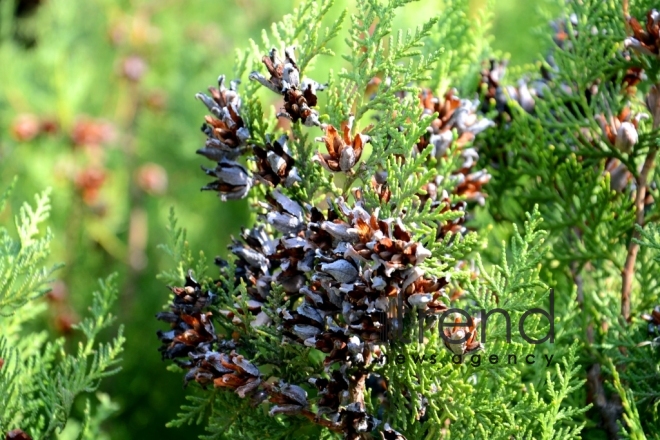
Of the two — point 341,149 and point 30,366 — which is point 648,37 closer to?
point 341,149

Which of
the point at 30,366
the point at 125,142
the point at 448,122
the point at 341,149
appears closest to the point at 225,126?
the point at 341,149

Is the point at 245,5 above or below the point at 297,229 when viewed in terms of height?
above

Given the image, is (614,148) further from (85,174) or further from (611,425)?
(85,174)

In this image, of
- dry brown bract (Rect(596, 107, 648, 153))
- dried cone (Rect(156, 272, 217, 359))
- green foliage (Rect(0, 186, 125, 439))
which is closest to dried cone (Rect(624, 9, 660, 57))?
dry brown bract (Rect(596, 107, 648, 153))

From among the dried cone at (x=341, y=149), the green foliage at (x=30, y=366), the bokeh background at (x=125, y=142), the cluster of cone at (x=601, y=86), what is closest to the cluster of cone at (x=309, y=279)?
the dried cone at (x=341, y=149)

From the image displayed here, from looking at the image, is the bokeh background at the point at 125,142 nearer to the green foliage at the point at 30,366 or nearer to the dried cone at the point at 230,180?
the green foliage at the point at 30,366

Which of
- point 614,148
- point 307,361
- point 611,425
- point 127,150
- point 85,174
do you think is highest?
point 127,150

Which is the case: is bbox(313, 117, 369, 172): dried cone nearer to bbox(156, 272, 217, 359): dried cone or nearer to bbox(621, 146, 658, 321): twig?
bbox(156, 272, 217, 359): dried cone

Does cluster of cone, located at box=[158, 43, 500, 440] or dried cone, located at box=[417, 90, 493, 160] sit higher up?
dried cone, located at box=[417, 90, 493, 160]

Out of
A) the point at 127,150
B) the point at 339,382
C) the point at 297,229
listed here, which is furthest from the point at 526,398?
the point at 127,150
